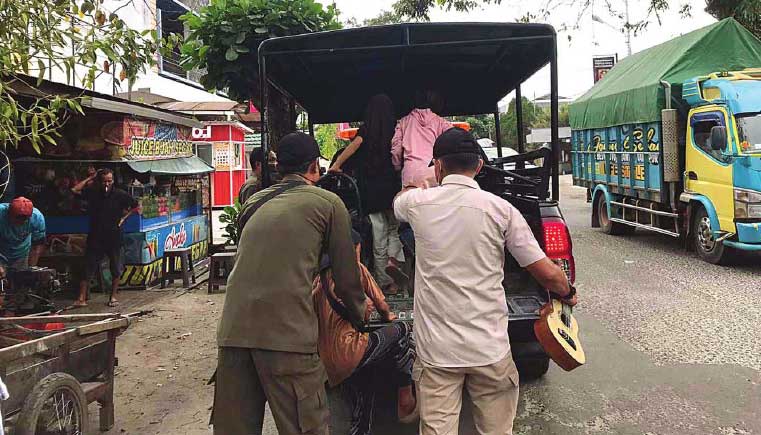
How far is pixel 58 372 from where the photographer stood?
3.84m

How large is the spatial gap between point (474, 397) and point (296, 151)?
1.42 metres

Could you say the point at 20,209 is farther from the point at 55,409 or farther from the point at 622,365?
the point at 622,365

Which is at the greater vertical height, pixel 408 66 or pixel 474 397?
pixel 408 66

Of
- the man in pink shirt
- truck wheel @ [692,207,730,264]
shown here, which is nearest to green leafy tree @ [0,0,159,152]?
the man in pink shirt

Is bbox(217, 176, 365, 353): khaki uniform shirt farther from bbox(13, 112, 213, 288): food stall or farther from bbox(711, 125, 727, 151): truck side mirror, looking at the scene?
bbox(711, 125, 727, 151): truck side mirror

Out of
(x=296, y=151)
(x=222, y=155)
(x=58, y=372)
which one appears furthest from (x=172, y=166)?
(x=222, y=155)

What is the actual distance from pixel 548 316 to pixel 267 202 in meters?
1.46

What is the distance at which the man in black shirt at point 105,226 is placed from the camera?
28.7 feet

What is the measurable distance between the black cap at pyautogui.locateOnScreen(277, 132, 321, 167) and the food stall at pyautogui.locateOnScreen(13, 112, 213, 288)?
6745 mm

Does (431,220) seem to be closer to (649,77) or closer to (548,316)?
(548,316)

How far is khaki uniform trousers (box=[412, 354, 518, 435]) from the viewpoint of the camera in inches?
113

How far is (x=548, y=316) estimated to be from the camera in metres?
3.08

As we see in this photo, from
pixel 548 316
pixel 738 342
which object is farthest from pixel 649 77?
pixel 548 316

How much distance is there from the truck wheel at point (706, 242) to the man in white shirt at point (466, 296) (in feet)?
26.8
